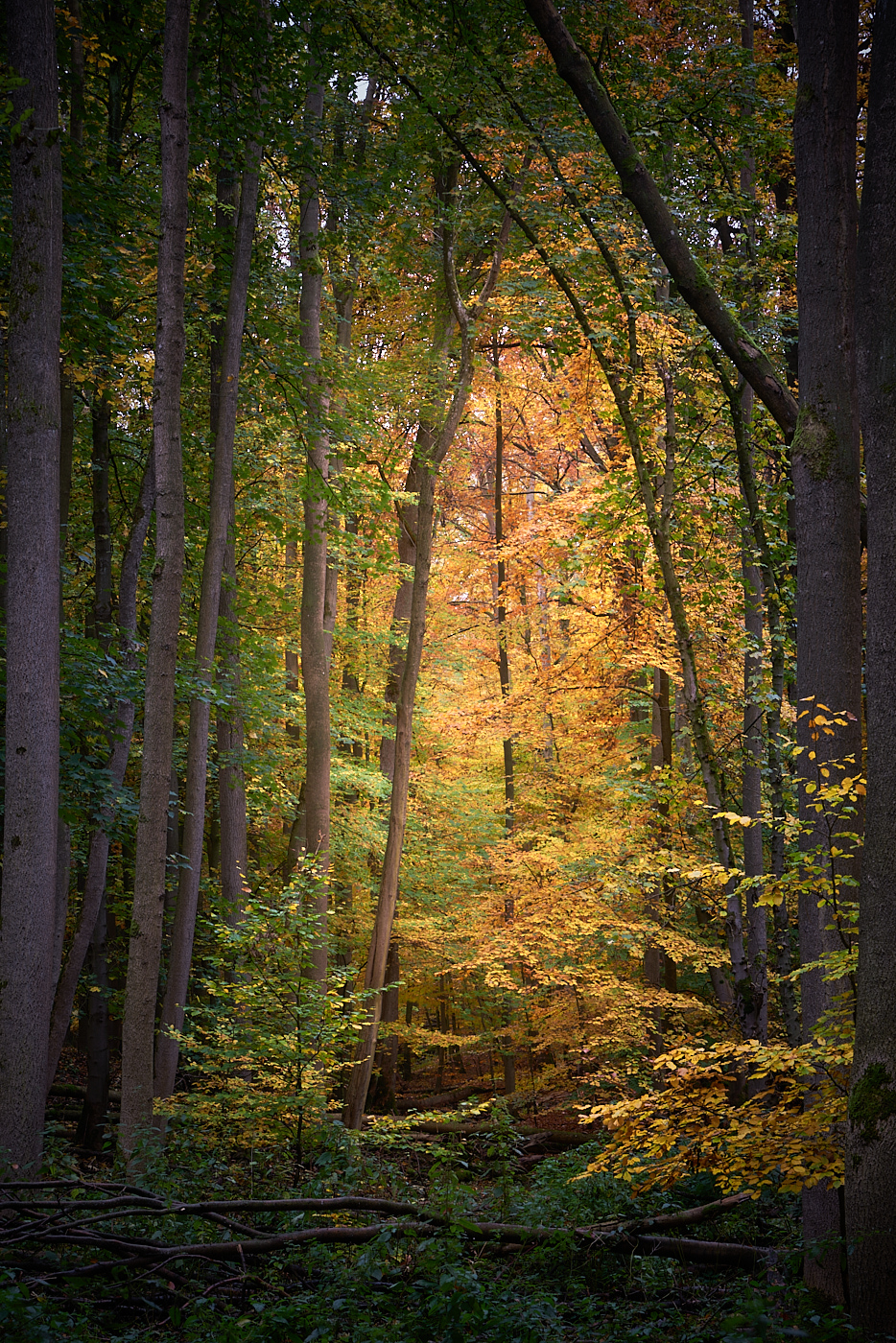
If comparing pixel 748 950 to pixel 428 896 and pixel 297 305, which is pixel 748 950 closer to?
pixel 428 896

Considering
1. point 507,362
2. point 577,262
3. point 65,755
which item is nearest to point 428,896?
point 65,755

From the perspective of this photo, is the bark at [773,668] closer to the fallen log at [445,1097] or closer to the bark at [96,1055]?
the bark at [96,1055]

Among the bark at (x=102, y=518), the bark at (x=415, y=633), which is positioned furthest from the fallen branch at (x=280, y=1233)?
the bark at (x=102, y=518)

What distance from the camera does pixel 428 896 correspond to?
15.2 m

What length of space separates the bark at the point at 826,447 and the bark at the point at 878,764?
0.54 metres

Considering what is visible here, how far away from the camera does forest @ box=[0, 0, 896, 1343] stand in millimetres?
4180

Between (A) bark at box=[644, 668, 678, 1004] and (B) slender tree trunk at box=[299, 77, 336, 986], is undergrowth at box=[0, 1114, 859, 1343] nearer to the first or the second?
(B) slender tree trunk at box=[299, 77, 336, 986]

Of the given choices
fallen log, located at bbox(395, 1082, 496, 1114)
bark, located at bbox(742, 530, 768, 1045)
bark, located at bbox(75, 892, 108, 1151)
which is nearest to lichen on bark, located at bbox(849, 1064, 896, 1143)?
bark, located at bbox(742, 530, 768, 1045)

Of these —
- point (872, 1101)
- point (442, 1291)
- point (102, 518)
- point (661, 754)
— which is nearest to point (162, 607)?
point (102, 518)

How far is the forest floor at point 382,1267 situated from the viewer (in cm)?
351

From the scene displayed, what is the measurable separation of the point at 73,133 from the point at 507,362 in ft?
27.2

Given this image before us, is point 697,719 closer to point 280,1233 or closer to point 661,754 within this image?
point 280,1233

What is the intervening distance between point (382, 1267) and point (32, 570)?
4579 millimetres

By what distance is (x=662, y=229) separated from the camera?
5277 mm
